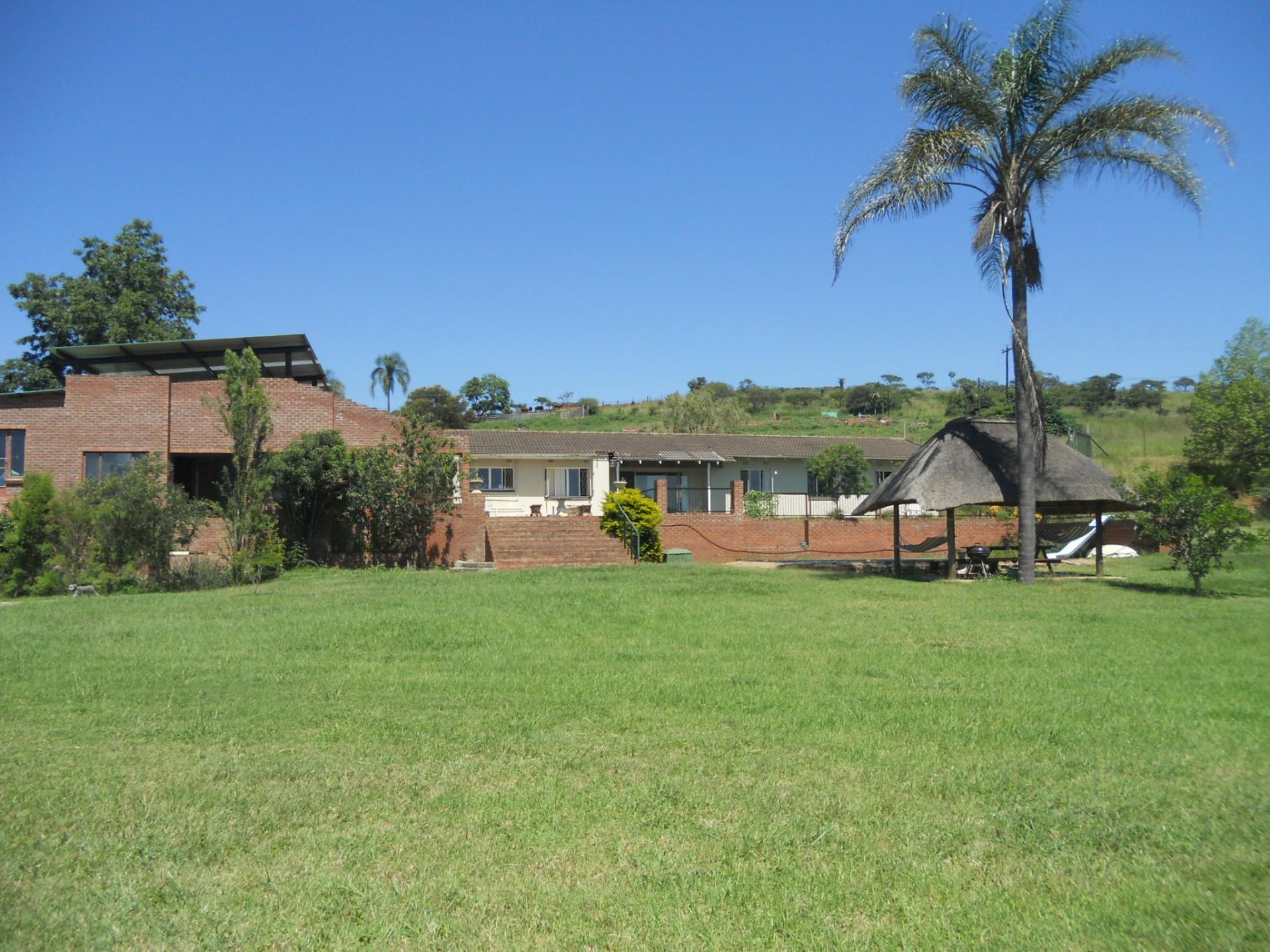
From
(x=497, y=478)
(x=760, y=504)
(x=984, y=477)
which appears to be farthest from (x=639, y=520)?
(x=497, y=478)

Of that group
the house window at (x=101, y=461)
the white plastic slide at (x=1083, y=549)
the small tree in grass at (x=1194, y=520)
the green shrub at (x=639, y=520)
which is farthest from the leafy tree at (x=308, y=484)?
the white plastic slide at (x=1083, y=549)

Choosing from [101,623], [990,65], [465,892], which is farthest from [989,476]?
[465,892]

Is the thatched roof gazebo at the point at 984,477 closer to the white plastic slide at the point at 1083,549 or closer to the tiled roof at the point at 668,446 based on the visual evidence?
the white plastic slide at the point at 1083,549

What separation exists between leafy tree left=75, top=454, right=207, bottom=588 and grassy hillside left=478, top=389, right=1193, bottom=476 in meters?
29.3

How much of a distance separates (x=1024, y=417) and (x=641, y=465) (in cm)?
2390

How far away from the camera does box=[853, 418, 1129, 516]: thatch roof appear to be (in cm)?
2188

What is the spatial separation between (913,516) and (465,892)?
32.6 metres

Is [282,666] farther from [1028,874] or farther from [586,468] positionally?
Result: [586,468]

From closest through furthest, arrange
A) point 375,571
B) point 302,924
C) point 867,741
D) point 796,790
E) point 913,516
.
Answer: point 302,924, point 796,790, point 867,741, point 375,571, point 913,516

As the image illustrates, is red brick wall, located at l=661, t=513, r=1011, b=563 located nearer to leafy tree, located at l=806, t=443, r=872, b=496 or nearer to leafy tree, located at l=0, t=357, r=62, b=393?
leafy tree, located at l=806, t=443, r=872, b=496

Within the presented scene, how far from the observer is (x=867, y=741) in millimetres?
7328

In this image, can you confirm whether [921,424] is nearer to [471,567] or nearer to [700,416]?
[700,416]

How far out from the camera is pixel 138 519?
2123 centimetres

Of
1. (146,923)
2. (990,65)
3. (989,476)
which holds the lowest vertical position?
(146,923)
